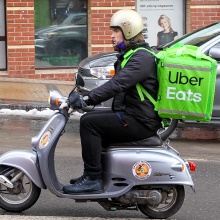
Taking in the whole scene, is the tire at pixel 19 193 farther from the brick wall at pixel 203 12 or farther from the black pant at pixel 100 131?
the brick wall at pixel 203 12

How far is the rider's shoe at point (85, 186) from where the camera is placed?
638 centimetres

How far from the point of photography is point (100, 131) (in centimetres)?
634

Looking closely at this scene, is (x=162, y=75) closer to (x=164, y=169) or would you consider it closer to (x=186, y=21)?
(x=164, y=169)

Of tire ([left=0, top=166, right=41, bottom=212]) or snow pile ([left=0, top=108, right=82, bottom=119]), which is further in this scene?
snow pile ([left=0, top=108, right=82, bottom=119])

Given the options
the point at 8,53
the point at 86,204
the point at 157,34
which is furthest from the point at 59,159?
the point at 157,34

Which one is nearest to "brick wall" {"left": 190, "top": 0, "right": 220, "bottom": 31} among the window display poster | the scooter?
the window display poster

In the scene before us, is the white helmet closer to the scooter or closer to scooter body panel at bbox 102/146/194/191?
the scooter

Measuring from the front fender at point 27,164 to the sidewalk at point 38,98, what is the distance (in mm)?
5179

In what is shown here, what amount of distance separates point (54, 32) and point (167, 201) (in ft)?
35.9

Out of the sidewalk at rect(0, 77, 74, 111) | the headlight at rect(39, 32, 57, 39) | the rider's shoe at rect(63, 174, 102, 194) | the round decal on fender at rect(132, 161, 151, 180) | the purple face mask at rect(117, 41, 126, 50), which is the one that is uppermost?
the purple face mask at rect(117, 41, 126, 50)

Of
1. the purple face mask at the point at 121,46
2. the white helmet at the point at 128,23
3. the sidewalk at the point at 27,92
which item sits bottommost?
the sidewalk at the point at 27,92

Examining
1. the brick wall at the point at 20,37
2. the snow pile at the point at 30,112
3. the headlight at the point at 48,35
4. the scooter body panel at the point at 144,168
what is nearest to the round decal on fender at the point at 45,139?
the scooter body panel at the point at 144,168

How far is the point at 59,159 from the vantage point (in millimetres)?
9375

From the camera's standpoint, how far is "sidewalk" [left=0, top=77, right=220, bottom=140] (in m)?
11.8
